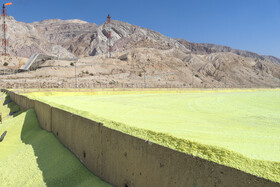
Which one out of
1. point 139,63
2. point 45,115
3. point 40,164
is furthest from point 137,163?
point 139,63

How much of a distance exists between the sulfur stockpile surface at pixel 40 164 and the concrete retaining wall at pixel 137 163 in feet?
0.82

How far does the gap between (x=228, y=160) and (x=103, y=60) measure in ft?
300

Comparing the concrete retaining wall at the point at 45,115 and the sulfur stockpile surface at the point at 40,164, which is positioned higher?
the concrete retaining wall at the point at 45,115

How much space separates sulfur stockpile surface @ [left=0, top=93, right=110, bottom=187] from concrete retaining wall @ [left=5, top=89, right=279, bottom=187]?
0.25 meters

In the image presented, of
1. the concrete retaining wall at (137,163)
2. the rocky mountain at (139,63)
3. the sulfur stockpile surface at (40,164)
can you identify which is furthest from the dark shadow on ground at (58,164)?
the rocky mountain at (139,63)

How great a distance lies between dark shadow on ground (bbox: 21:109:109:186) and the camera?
527 centimetres

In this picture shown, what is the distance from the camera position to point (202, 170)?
283cm

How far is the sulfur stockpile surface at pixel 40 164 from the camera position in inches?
215

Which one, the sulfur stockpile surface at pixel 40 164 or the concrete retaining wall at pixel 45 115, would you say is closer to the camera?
the sulfur stockpile surface at pixel 40 164

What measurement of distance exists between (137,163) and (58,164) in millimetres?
3260

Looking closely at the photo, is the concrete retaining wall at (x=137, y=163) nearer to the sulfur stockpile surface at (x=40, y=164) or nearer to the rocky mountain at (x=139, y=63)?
the sulfur stockpile surface at (x=40, y=164)

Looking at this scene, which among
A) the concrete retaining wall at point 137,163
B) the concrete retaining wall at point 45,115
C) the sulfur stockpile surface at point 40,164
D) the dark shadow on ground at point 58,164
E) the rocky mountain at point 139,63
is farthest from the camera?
the rocky mountain at point 139,63

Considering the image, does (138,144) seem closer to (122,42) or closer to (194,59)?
(194,59)

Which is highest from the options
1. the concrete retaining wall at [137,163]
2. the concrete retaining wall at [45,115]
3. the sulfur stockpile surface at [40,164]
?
the concrete retaining wall at [137,163]
